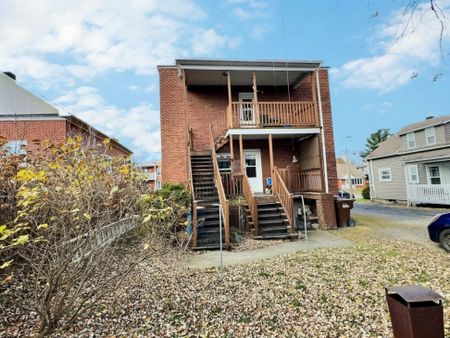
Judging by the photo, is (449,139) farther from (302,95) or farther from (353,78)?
(353,78)

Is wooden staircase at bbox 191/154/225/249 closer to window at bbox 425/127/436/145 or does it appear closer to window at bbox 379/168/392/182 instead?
window at bbox 425/127/436/145

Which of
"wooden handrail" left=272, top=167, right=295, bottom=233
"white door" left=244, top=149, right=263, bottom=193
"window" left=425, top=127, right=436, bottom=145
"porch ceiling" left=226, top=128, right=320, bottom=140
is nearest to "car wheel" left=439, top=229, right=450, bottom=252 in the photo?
"wooden handrail" left=272, top=167, right=295, bottom=233

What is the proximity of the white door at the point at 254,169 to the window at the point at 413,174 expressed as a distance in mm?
13864

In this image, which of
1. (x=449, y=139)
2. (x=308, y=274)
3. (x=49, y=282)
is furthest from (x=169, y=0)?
(x=449, y=139)

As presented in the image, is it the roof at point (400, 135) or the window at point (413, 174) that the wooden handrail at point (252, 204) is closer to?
the window at point (413, 174)

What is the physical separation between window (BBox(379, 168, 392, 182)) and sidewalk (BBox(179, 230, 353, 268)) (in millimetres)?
17177

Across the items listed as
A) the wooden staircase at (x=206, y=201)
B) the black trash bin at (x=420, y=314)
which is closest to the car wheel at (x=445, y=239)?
the black trash bin at (x=420, y=314)

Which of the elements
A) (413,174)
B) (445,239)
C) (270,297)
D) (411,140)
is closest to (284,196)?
(445,239)

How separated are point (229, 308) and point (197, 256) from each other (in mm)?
3471

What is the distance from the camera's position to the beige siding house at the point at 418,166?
17781 millimetres

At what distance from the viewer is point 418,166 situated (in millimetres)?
19734

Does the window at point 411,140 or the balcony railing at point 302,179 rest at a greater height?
the window at point 411,140

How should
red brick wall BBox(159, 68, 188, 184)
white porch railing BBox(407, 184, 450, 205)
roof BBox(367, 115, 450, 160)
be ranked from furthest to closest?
roof BBox(367, 115, 450, 160), white porch railing BBox(407, 184, 450, 205), red brick wall BBox(159, 68, 188, 184)

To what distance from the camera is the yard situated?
11.8 feet
